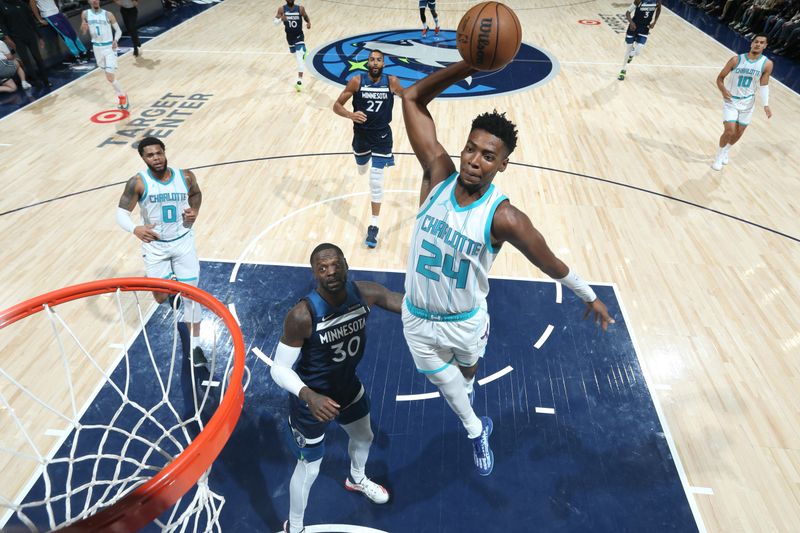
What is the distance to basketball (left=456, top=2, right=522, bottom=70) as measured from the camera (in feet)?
9.13

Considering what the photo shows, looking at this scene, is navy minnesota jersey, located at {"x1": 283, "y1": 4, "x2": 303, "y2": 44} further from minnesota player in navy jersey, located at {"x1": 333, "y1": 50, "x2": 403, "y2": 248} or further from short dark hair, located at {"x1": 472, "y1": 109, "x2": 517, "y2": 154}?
short dark hair, located at {"x1": 472, "y1": 109, "x2": 517, "y2": 154}

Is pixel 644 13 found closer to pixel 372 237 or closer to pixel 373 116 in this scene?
pixel 373 116

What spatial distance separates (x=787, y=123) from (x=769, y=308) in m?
5.86

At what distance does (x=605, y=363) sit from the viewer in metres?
4.41

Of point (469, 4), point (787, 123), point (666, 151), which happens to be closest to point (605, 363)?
point (666, 151)

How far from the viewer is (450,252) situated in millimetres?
2555

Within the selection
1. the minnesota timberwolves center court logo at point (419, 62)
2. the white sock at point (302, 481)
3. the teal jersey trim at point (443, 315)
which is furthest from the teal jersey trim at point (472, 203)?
the minnesota timberwolves center court logo at point (419, 62)

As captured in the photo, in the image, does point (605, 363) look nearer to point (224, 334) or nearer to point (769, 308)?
point (769, 308)

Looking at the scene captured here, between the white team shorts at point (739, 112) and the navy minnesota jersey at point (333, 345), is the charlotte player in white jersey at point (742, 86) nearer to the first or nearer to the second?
the white team shorts at point (739, 112)

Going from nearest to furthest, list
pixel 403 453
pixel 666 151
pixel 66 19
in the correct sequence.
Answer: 1. pixel 403 453
2. pixel 666 151
3. pixel 66 19

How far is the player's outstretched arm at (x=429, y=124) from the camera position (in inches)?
106

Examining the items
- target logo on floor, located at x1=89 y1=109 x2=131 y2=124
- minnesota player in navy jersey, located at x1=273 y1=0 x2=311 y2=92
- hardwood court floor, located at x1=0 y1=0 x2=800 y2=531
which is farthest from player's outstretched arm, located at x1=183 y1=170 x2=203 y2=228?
minnesota player in navy jersey, located at x1=273 y1=0 x2=311 y2=92

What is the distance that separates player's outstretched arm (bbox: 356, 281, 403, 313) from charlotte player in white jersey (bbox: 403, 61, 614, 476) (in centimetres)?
6

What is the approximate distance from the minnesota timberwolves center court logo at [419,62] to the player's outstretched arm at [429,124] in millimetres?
7630
